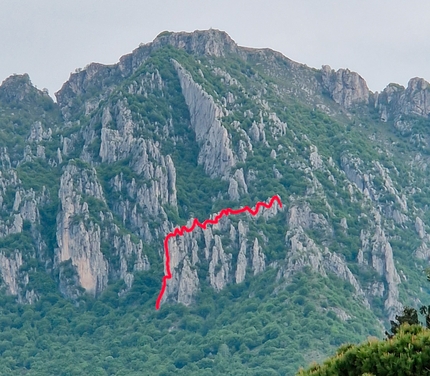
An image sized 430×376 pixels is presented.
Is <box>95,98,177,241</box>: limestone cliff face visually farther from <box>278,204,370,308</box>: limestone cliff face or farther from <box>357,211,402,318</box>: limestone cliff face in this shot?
<box>357,211,402,318</box>: limestone cliff face

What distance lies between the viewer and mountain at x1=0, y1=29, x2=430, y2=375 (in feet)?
502

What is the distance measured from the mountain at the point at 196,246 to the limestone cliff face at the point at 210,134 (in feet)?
1.07

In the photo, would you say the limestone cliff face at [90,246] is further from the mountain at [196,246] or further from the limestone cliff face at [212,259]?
the limestone cliff face at [212,259]

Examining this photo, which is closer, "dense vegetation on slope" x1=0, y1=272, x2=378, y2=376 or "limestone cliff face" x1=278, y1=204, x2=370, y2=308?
"dense vegetation on slope" x1=0, y1=272, x2=378, y2=376

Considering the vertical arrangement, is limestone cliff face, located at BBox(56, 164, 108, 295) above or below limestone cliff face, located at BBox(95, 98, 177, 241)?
below

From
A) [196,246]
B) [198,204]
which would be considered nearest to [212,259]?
[196,246]

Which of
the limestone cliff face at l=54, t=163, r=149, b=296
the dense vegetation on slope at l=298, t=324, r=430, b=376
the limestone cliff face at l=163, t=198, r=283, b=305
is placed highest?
the limestone cliff face at l=54, t=163, r=149, b=296

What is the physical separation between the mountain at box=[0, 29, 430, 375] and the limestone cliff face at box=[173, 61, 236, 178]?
0.33 m

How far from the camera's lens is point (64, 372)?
490 ft

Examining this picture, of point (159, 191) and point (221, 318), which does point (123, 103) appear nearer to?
point (159, 191)

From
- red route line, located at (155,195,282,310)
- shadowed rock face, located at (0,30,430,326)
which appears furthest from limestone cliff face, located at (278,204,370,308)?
red route line, located at (155,195,282,310)

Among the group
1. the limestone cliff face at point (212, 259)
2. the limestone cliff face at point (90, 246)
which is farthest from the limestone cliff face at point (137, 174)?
the limestone cliff face at point (212, 259)

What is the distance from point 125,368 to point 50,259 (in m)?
29.5

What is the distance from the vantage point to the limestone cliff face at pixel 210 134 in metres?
184
